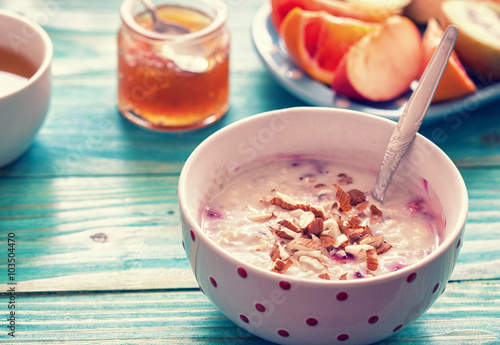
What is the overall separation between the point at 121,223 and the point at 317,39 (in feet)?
2.02

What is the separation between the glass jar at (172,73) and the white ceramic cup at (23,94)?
17 centimetres

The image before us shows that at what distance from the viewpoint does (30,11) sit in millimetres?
1646

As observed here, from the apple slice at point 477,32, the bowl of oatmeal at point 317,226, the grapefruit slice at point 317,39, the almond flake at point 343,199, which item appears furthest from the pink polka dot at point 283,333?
the apple slice at point 477,32

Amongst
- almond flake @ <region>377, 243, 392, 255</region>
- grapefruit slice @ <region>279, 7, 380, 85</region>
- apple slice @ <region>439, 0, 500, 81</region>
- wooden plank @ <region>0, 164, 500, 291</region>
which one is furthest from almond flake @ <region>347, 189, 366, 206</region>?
apple slice @ <region>439, 0, 500, 81</region>

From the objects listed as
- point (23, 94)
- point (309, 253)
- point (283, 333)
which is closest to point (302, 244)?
point (309, 253)

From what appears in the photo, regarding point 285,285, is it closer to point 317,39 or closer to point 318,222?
point 318,222

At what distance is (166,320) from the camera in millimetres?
956

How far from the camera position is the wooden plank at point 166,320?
92 centimetres

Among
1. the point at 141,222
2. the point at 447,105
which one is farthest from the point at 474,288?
A: the point at 141,222

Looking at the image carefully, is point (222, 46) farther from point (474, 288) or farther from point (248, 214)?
point (474, 288)

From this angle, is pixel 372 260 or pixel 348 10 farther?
pixel 348 10

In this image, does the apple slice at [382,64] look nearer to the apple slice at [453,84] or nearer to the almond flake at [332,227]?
the apple slice at [453,84]

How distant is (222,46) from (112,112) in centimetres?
27

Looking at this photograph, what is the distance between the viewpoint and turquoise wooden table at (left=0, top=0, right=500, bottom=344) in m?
0.94
